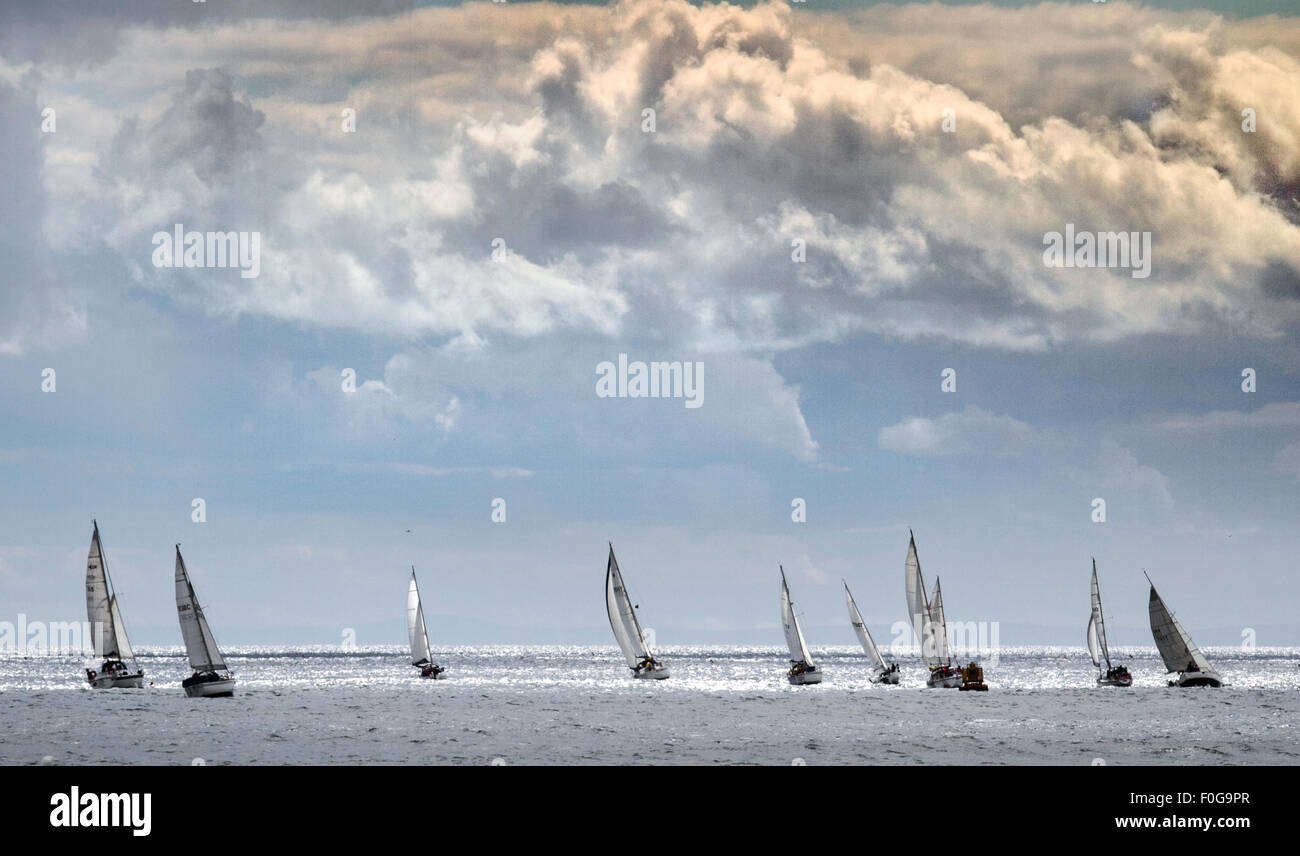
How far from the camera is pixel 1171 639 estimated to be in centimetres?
13150

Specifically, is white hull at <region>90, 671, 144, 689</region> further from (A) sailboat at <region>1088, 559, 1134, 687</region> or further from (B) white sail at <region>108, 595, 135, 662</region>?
(A) sailboat at <region>1088, 559, 1134, 687</region>

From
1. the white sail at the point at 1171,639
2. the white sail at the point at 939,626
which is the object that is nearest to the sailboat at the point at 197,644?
the white sail at the point at 939,626

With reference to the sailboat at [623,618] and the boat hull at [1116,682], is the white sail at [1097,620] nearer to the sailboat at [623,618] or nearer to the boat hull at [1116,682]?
the boat hull at [1116,682]

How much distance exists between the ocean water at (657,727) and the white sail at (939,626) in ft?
13.6

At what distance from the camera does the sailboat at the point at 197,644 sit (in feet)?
368

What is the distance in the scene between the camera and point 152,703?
390ft

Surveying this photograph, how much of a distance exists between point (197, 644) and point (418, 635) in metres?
68.4

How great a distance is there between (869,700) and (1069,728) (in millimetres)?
37260

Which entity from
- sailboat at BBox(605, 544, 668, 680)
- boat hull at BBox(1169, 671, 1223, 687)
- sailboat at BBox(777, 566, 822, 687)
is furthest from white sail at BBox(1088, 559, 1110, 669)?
sailboat at BBox(605, 544, 668, 680)

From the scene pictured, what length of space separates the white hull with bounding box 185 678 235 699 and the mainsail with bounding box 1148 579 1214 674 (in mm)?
83433
